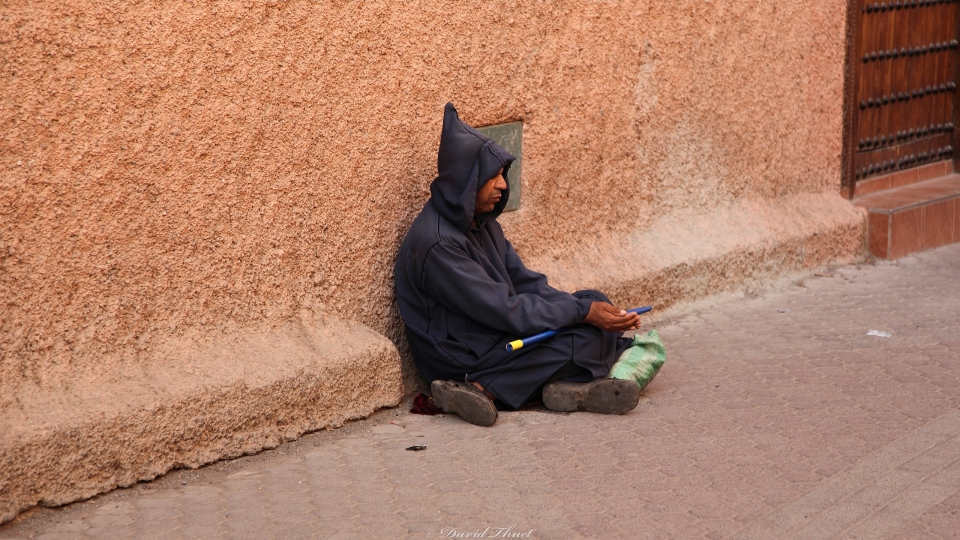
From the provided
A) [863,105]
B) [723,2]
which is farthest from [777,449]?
[863,105]

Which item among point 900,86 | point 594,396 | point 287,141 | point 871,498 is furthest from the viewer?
point 900,86

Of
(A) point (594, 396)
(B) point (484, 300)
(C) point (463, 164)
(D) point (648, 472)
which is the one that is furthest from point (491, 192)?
(D) point (648, 472)

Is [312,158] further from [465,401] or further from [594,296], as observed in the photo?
[594,296]

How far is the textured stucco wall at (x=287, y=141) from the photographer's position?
116 inches

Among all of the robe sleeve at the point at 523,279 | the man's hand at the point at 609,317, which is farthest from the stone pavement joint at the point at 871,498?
the robe sleeve at the point at 523,279

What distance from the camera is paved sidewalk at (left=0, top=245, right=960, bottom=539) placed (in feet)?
9.49

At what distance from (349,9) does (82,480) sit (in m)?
1.80

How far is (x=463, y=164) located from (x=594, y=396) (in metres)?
0.97

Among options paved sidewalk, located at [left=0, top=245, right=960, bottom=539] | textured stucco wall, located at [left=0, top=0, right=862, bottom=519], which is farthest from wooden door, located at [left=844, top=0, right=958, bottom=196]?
paved sidewalk, located at [left=0, top=245, right=960, bottom=539]

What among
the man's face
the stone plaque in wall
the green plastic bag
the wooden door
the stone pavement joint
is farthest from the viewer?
the wooden door

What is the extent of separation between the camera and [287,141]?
11.7 ft

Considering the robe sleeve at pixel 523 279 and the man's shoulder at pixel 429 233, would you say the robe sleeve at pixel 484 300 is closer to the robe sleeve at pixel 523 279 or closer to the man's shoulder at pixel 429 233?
the man's shoulder at pixel 429 233

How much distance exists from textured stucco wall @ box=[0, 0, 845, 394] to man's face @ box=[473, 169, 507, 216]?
354 mm

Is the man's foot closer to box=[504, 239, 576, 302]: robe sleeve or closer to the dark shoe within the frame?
the dark shoe
